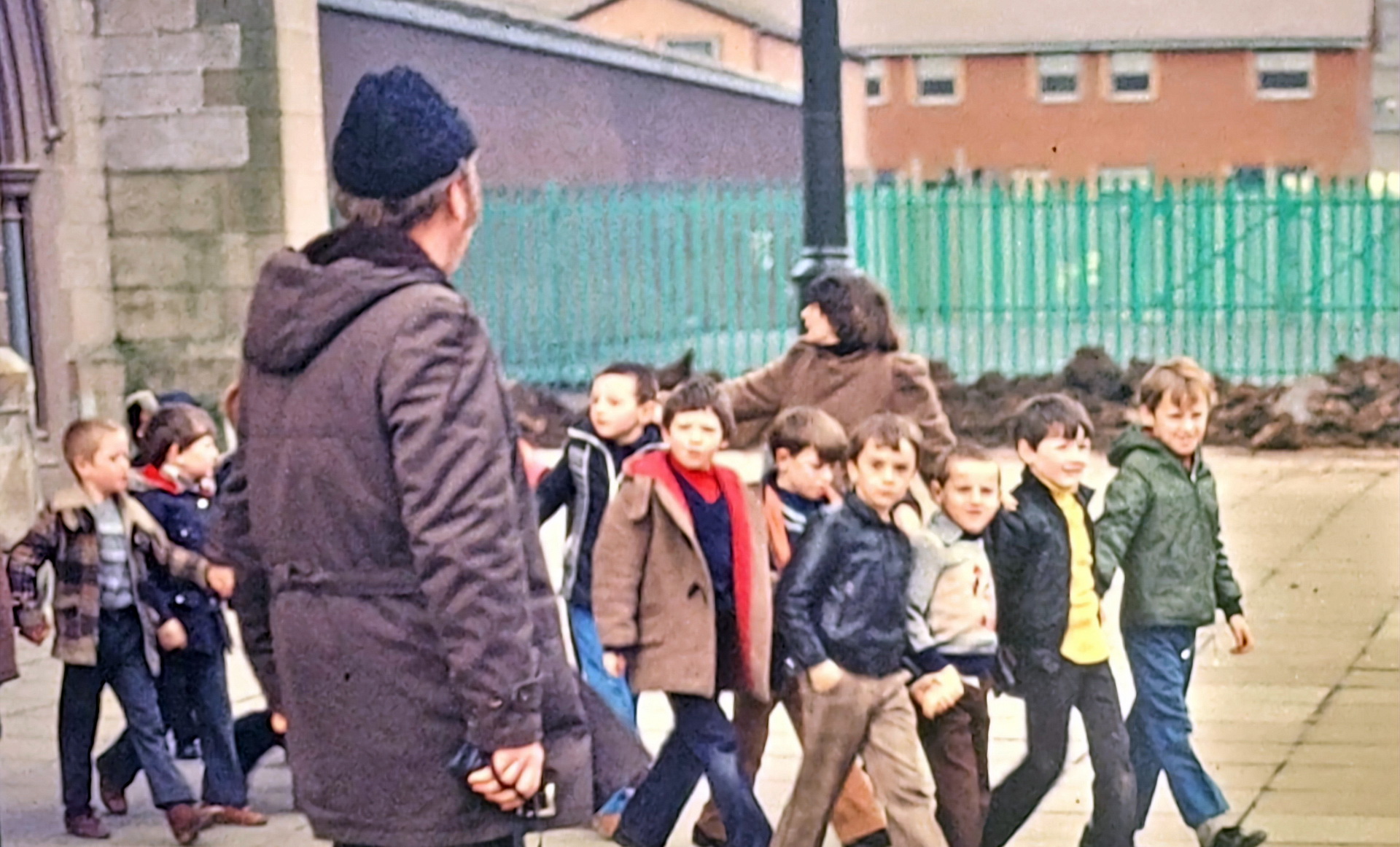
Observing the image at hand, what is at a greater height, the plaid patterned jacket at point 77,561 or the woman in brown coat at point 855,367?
the woman in brown coat at point 855,367

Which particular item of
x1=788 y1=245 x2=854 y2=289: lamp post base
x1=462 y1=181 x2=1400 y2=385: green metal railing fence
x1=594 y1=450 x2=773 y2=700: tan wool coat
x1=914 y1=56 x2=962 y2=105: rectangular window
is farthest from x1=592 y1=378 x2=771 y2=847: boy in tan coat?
x1=462 y1=181 x2=1400 y2=385: green metal railing fence

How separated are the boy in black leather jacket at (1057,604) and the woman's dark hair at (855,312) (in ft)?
1.64

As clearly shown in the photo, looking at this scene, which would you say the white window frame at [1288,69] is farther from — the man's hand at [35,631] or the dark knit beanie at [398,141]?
the man's hand at [35,631]

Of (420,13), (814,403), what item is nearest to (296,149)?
(420,13)

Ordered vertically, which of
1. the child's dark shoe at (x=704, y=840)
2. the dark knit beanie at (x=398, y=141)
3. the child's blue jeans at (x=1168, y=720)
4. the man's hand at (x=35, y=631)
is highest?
the dark knit beanie at (x=398, y=141)

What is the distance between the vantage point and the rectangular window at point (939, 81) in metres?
5.85

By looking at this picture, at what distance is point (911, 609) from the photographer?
5.07 metres

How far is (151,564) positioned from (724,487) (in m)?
1.54

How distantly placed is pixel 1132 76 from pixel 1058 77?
0.24m

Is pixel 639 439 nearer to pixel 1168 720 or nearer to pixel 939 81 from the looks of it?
pixel 939 81

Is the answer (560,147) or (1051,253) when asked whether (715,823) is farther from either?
(560,147)

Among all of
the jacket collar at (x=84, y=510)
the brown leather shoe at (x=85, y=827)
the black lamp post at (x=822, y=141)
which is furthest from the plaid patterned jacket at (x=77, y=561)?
the black lamp post at (x=822, y=141)

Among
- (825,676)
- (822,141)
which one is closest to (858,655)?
(825,676)

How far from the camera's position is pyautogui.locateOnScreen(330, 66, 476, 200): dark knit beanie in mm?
3488
